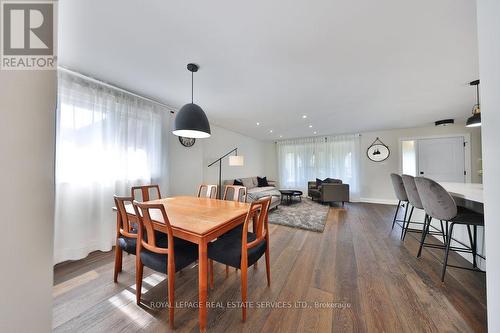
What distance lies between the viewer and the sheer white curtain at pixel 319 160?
573 centimetres

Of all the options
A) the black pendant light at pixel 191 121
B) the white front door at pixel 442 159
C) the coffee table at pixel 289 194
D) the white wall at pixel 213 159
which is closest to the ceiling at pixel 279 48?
the black pendant light at pixel 191 121

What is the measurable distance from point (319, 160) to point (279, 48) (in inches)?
203

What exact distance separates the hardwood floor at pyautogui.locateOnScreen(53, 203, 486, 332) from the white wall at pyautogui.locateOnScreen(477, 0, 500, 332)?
553 millimetres

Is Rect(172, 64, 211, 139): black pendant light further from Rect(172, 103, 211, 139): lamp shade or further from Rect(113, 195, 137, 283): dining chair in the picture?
Rect(113, 195, 137, 283): dining chair

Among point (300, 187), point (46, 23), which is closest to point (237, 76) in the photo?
point (46, 23)

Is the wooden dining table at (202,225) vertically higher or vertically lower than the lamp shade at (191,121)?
lower

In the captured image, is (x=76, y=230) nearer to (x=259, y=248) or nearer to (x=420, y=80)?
→ (x=259, y=248)

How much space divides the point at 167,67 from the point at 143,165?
1653mm

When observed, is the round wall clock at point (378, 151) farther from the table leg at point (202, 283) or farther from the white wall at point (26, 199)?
the white wall at point (26, 199)

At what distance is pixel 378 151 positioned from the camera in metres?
5.42

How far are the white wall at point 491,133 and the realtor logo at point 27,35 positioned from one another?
188 centimetres

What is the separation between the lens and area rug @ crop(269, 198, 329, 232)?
331 centimetres

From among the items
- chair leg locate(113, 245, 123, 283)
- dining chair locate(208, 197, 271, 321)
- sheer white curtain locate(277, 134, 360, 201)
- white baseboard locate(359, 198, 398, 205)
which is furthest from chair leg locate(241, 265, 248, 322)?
white baseboard locate(359, 198, 398, 205)

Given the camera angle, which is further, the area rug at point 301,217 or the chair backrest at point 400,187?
the area rug at point 301,217
